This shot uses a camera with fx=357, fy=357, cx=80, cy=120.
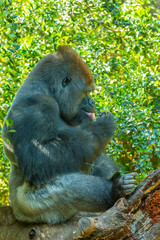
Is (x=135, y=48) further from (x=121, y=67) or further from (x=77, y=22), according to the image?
(x=77, y=22)

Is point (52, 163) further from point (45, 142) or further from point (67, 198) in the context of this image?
point (67, 198)

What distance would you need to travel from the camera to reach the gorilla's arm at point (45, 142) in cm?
298

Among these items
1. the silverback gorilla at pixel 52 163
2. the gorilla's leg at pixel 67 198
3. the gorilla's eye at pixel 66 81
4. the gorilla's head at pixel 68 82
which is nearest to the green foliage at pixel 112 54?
the gorilla's head at pixel 68 82

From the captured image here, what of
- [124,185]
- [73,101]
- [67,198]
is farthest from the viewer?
[73,101]

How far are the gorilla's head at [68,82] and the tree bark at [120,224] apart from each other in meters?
0.96

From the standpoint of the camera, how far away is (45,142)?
3.00m

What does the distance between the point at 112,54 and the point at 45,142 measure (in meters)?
3.47

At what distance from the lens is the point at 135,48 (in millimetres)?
5488

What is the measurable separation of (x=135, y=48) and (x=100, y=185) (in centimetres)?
308

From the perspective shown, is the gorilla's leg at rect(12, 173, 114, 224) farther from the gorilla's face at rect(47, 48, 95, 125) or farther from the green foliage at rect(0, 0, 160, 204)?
the green foliage at rect(0, 0, 160, 204)

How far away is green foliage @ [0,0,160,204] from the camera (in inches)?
176

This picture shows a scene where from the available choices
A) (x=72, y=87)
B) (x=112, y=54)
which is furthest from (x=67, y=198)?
(x=112, y=54)

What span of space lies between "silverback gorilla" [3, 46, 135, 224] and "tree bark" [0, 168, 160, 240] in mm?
97

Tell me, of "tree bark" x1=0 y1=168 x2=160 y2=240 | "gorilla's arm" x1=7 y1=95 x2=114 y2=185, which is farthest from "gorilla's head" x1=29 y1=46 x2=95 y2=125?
"tree bark" x1=0 y1=168 x2=160 y2=240
